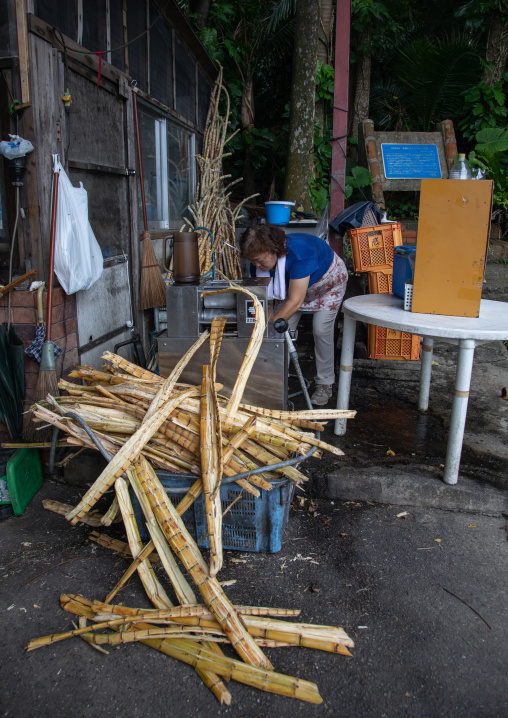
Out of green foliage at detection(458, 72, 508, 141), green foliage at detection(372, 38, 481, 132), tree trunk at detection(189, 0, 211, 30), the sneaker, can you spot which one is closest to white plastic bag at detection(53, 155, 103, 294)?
the sneaker

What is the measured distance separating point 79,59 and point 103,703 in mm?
3998

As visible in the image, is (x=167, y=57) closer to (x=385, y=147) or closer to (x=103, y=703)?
(x=385, y=147)

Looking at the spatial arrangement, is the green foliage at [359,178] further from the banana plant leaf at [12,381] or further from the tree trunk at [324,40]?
the banana plant leaf at [12,381]

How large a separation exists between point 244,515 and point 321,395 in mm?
2149

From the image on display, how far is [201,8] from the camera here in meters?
8.41

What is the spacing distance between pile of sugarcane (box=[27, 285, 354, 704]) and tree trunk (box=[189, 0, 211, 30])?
23.9 ft

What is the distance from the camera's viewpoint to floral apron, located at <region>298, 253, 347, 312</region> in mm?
4719

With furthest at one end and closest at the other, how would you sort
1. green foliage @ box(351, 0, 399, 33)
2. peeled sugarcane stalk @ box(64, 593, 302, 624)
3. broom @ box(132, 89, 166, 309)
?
green foliage @ box(351, 0, 399, 33) < broom @ box(132, 89, 166, 309) < peeled sugarcane stalk @ box(64, 593, 302, 624)

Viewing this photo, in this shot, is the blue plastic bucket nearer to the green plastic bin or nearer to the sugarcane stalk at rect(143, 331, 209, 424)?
the sugarcane stalk at rect(143, 331, 209, 424)

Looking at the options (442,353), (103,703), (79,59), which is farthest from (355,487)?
(79,59)

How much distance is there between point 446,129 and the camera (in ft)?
22.8

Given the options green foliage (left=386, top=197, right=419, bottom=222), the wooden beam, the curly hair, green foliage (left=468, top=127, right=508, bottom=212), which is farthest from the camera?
green foliage (left=386, top=197, right=419, bottom=222)

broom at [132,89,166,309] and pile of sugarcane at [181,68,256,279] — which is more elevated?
pile of sugarcane at [181,68,256,279]

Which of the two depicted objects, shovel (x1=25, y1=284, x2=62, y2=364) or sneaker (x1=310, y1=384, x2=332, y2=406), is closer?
shovel (x1=25, y1=284, x2=62, y2=364)
